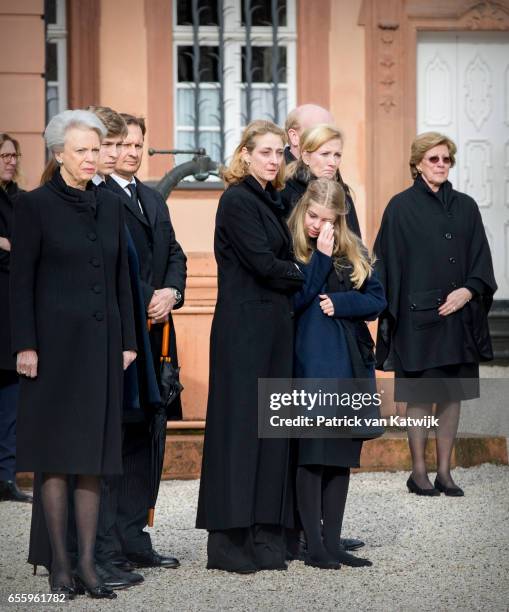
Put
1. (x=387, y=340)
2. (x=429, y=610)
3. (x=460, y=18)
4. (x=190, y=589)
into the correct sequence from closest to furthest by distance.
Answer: (x=429, y=610) < (x=190, y=589) < (x=387, y=340) < (x=460, y=18)

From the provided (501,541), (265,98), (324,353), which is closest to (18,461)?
(324,353)

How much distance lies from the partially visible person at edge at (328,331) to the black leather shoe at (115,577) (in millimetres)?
676

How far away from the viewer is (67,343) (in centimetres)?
534

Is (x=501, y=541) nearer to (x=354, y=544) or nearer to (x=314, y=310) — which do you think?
(x=354, y=544)

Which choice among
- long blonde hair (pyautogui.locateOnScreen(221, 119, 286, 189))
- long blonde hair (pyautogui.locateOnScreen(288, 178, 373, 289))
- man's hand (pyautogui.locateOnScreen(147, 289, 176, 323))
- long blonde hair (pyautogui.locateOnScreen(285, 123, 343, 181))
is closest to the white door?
long blonde hair (pyautogui.locateOnScreen(285, 123, 343, 181))

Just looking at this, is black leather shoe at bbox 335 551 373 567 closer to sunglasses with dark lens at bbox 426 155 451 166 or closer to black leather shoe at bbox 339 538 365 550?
black leather shoe at bbox 339 538 365 550

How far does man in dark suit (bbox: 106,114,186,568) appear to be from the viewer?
5.98 metres

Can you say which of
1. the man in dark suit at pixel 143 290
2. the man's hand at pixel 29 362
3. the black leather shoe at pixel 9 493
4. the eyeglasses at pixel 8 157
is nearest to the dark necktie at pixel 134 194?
the man in dark suit at pixel 143 290

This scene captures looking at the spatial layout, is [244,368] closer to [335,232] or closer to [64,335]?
[335,232]

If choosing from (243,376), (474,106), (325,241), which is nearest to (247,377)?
(243,376)

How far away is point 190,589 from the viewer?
557cm

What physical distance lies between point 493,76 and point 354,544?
7.48 m

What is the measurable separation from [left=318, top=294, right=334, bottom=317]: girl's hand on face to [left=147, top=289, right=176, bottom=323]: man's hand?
0.56m

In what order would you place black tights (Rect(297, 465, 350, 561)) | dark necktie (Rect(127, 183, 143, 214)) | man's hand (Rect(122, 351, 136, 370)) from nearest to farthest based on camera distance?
1. man's hand (Rect(122, 351, 136, 370))
2. black tights (Rect(297, 465, 350, 561))
3. dark necktie (Rect(127, 183, 143, 214))
